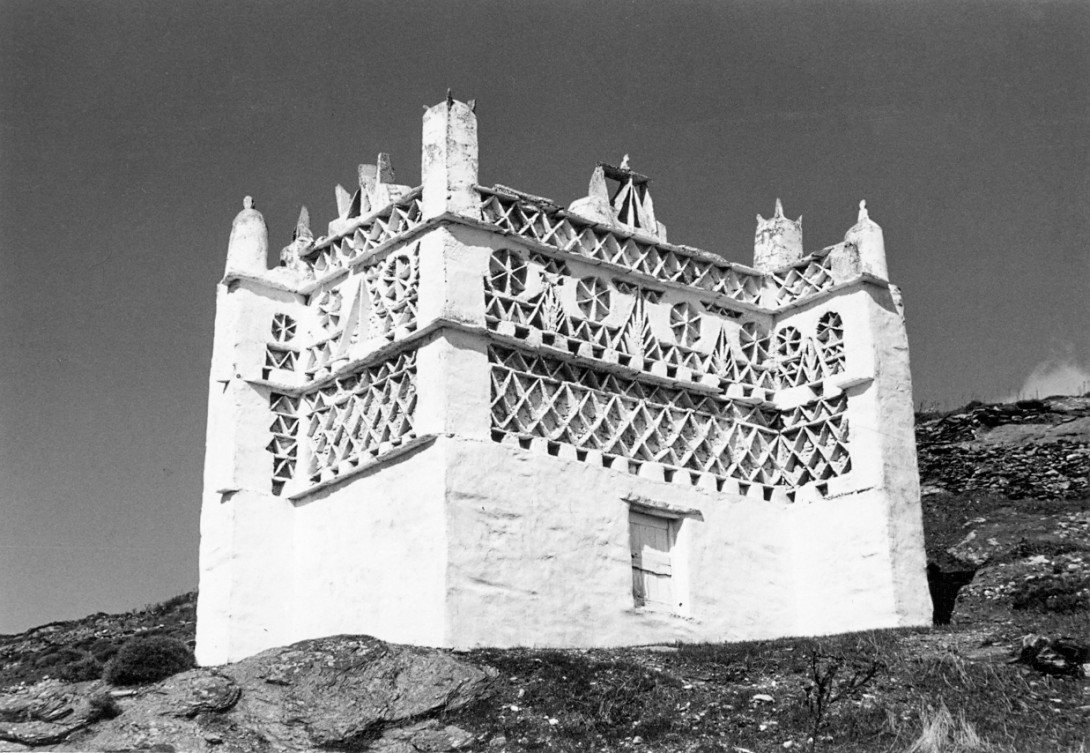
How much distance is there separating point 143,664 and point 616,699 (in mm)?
8417

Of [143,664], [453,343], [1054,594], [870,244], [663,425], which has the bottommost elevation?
[143,664]

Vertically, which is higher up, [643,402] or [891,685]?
[643,402]

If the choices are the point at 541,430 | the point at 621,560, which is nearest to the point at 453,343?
the point at 541,430

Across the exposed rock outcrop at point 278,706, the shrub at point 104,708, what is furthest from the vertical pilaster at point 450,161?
the shrub at point 104,708

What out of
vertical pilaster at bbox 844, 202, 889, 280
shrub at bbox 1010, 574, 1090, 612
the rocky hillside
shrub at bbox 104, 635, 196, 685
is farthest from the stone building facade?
shrub at bbox 104, 635, 196, 685

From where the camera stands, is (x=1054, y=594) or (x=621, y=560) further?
(x=1054, y=594)

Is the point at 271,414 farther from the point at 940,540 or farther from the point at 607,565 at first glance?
the point at 940,540

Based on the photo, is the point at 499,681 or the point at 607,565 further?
the point at 607,565

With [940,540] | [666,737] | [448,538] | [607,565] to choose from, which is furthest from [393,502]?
[940,540]

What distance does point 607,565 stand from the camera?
33656mm

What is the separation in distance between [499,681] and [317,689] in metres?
2.84

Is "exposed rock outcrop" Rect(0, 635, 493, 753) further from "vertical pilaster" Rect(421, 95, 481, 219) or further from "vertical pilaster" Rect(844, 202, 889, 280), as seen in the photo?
→ "vertical pilaster" Rect(844, 202, 889, 280)

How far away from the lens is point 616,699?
2747 cm

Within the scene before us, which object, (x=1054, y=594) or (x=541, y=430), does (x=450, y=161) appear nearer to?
(x=541, y=430)
